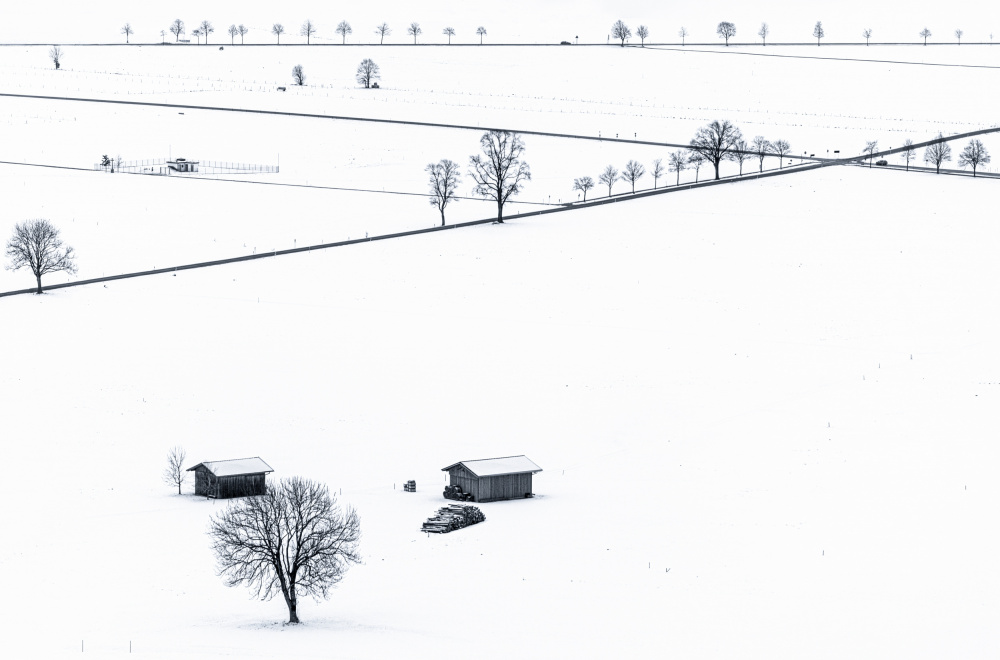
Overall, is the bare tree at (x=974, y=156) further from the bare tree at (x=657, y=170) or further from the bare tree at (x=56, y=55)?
the bare tree at (x=56, y=55)

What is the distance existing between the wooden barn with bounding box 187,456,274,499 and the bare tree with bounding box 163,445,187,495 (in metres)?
0.47

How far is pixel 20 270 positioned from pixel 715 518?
1854 inches

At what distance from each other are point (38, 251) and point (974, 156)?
7156 cm

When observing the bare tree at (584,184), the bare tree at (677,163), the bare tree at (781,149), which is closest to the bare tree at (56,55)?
the bare tree at (584,184)

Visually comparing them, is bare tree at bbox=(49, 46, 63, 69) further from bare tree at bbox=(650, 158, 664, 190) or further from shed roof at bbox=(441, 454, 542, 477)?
shed roof at bbox=(441, 454, 542, 477)

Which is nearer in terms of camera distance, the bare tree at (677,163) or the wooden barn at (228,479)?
the wooden barn at (228,479)

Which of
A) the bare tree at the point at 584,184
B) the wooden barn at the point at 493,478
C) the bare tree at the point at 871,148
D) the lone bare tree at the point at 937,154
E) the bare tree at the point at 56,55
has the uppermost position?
the bare tree at the point at 56,55

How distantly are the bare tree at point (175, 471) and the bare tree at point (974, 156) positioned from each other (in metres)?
77.7

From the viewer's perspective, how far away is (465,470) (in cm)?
4941

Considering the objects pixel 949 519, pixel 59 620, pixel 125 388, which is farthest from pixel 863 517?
pixel 125 388

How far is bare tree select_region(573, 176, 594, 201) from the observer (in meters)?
103

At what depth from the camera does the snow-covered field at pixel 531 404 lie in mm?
37094

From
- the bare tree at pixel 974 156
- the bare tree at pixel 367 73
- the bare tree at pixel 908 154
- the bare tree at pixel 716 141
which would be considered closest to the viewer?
the bare tree at pixel 974 156

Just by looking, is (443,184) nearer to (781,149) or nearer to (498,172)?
(498,172)
